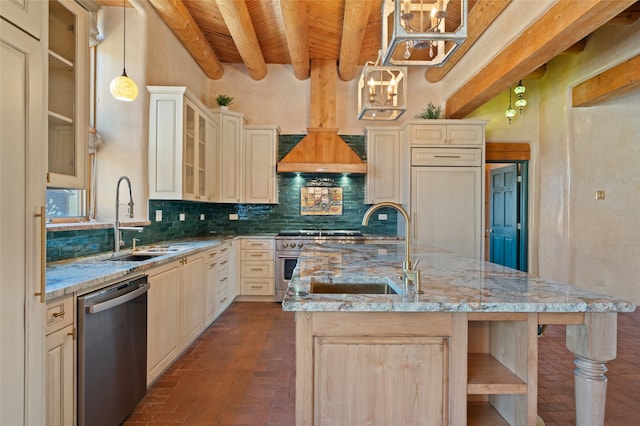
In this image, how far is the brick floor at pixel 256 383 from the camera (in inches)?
81.8

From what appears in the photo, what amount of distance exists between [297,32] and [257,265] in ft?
9.69

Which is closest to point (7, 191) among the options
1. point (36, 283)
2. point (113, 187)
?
point (36, 283)

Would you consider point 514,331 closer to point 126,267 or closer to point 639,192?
point 126,267

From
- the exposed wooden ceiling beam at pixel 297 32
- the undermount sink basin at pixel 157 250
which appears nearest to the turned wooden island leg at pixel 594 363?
the undermount sink basin at pixel 157 250

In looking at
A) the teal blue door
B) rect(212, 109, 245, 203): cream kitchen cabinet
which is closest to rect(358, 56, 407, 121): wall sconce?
rect(212, 109, 245, 203): cream kitchen cabinet

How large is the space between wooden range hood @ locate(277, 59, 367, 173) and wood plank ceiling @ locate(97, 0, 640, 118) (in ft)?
0.66

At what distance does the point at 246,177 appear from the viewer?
492 centimetres

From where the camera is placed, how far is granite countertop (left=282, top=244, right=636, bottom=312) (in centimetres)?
122

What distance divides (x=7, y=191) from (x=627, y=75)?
214 inches

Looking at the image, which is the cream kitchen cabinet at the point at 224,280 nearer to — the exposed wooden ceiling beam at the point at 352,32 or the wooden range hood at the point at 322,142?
the wooden range hood at the point at 322,142

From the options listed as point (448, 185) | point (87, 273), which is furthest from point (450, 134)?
point (87, 273)

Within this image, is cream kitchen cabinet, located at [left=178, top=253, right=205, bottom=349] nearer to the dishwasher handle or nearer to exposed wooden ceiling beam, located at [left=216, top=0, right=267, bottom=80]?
the dishwasher handle

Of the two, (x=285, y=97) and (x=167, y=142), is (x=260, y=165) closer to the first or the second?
(x=285, y=97)

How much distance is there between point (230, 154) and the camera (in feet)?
15.6
